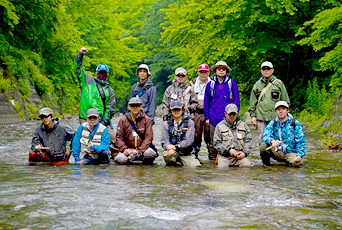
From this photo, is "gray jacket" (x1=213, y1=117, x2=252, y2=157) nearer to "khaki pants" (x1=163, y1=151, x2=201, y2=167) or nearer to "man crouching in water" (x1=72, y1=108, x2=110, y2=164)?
"khaki pants" (x1=163, y1=151, x2=201, y2=167)

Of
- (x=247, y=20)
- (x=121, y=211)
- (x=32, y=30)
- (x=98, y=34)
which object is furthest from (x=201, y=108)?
(x=98, y=34)

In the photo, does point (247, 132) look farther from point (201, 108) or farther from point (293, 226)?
point (293, 226)

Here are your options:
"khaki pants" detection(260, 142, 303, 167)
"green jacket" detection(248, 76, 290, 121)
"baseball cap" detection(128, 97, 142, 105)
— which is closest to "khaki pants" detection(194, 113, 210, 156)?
"green jacket" detection(248, 76, 290, 121)

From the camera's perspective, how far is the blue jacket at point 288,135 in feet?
23.8

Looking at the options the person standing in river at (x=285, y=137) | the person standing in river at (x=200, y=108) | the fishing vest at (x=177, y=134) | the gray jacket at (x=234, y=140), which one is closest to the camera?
the person standing in river at (x=285, y=137)

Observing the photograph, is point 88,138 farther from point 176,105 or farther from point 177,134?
point 176,105

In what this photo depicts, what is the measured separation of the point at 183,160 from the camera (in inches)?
300

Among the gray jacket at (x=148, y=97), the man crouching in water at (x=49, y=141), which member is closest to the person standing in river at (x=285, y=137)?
the gray jacket at (x=148, y=97)

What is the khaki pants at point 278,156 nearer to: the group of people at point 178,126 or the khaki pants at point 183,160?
the group of people at point 178,126

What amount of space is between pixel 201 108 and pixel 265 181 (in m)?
2.93

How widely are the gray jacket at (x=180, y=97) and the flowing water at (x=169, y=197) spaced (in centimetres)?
138

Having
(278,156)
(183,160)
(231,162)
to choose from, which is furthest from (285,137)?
(183,160)

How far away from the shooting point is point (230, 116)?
746 centimetres

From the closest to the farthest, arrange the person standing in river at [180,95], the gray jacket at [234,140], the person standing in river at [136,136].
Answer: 1. the gray jacket at [234,140]
2. the person standing in river at [136,136]
3. the person standing in river at [180,95]
